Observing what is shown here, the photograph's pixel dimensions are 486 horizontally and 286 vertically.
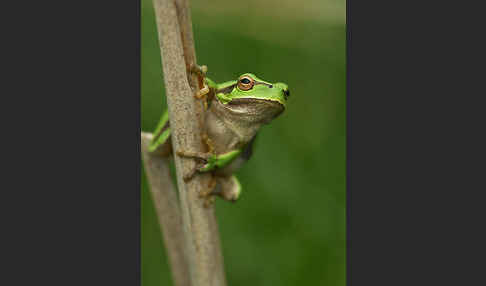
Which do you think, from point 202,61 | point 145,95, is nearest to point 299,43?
point 202,61

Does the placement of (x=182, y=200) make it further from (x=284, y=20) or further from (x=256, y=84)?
(x=284, y=20)

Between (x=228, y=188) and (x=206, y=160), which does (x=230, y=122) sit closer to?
(x=206, y=160)

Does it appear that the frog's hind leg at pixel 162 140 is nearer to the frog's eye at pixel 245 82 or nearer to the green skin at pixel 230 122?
the green skin at pixel 230 122

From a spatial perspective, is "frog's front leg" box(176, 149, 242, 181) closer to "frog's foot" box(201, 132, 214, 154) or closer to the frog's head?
"frog's foot" box(201, 132, 214, 154)

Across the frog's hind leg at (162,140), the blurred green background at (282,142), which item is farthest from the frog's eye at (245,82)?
the blurred green background at (282,142)

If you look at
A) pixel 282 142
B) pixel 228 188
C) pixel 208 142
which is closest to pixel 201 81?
pixel 208 142

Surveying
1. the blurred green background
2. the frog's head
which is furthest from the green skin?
the blurred green background
